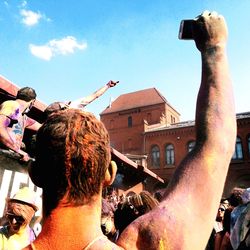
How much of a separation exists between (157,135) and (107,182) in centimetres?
3399

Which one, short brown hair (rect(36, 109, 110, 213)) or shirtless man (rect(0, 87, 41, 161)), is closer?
short brown hair (rect(36, 109, 110, 213))

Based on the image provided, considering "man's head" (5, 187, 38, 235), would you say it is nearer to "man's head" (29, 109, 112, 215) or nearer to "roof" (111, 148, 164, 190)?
"man's head" (29, 109, 112, 215)

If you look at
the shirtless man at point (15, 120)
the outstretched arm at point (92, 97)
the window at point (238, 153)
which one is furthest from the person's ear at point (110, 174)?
the window at point (238, 153)

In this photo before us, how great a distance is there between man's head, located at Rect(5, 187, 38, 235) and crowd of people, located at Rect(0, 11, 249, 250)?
5.91ft

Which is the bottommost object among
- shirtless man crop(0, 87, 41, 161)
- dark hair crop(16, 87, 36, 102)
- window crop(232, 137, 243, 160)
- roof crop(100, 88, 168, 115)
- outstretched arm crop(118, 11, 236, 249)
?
outstretched arm crop(118, 11, 236, 249)

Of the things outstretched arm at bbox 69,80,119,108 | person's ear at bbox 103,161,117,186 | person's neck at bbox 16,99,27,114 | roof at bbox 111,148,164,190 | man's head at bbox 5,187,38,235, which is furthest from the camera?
roof at bbox 111,148,164,190

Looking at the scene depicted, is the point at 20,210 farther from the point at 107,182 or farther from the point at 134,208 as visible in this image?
the point at 107,182

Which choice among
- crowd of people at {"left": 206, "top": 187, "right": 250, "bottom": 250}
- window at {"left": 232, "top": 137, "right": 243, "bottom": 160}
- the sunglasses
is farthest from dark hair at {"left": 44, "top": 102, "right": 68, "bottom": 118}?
window at {"left": 232, "top": 137, "right": 243, "bottom": 160}

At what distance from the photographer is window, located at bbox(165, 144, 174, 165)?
3325 centimetres

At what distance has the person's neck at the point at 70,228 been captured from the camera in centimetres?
80

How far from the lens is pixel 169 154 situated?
3350 centimetres

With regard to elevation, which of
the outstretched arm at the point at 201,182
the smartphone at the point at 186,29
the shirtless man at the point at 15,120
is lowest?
the outstretched arm at the point at 201,182

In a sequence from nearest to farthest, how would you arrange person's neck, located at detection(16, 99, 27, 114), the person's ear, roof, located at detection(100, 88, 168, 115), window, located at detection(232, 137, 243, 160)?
the person's ear < person's neck, located at detection(16, 99, 27, 114) < window, located at detection(232, 137, 243, 160) < roof, located at detection(100, 88, 168, 115)

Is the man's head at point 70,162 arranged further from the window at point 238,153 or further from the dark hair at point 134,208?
the window at point 238,153
